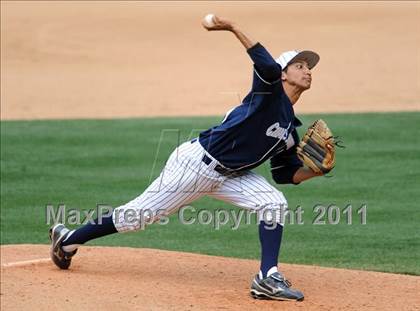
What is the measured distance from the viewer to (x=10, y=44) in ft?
90.6

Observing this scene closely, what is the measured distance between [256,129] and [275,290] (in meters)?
0.93

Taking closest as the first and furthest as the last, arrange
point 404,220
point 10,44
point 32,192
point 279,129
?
point 279,129 → point 404,220 → point 32,192 → point 10,44

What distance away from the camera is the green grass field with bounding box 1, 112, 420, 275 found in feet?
24.7

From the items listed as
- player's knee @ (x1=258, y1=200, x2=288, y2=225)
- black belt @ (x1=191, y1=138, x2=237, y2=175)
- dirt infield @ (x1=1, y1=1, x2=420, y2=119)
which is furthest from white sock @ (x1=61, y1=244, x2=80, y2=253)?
dirt infield @ (x1=1, y1=1, x2=420, y2=119)

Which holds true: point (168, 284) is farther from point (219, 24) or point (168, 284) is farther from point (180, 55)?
point (180, 55)

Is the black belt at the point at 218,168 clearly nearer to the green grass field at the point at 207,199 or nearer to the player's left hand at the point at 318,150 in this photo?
the player's left hand at the point at 318,150

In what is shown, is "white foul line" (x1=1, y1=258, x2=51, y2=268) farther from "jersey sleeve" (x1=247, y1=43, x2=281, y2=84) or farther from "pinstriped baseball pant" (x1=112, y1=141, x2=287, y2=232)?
"jersey sleeve" (x1=247, y1=43, x2=281, y2=84)

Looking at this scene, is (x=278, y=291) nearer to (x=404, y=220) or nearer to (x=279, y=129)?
(x=279, y=129)

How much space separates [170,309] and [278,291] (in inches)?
25.8

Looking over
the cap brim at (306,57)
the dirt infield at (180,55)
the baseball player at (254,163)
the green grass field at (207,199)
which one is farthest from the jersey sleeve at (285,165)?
the dirt infield at (180,55)

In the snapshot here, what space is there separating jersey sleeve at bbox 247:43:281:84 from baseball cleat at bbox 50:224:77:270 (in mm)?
1854

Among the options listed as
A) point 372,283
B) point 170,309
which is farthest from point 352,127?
point 170,309

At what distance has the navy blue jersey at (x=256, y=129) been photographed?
528 cm

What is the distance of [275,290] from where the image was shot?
5.28 m
